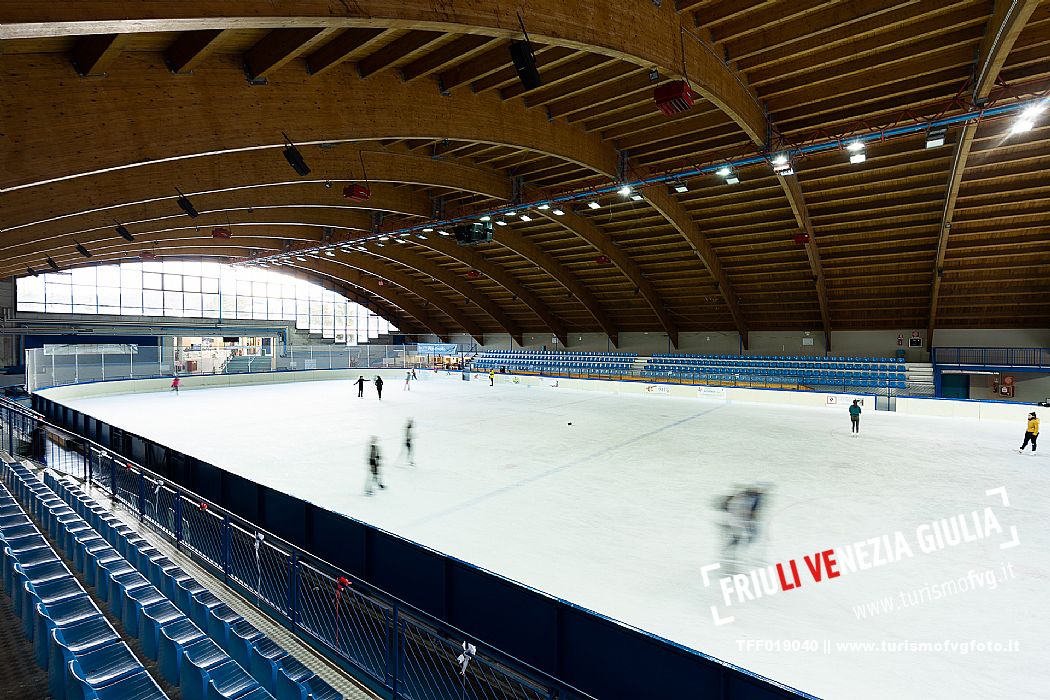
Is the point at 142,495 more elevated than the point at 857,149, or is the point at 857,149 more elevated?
the point at 857,149

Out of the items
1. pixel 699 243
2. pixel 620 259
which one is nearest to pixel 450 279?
pixel 620 259

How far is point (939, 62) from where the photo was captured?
47.5ft

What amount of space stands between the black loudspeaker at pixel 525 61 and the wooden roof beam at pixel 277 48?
334cm

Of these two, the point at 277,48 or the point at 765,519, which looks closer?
the point at 765,519

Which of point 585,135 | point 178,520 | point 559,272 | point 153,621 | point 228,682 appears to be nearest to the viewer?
point 228,682

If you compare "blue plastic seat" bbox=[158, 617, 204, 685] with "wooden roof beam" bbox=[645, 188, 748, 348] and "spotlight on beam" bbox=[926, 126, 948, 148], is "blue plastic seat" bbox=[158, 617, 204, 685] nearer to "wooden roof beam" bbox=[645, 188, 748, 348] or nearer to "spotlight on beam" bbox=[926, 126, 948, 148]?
"spotlight on beam" bbox=[926, 126, 948, 148]

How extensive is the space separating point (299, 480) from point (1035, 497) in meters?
16.4

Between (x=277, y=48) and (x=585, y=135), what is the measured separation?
39.4 ft

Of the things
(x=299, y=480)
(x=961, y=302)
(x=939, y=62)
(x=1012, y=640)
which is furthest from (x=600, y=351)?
(x=1012, y=640)

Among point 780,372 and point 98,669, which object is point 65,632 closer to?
point 98,669

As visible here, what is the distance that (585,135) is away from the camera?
19.2 metres

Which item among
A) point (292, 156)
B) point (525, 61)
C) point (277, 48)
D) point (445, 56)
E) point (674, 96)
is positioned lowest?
point (292, 156)

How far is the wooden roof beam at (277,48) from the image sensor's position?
365 inches

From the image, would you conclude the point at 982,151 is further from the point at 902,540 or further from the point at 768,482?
the point at 902,540
